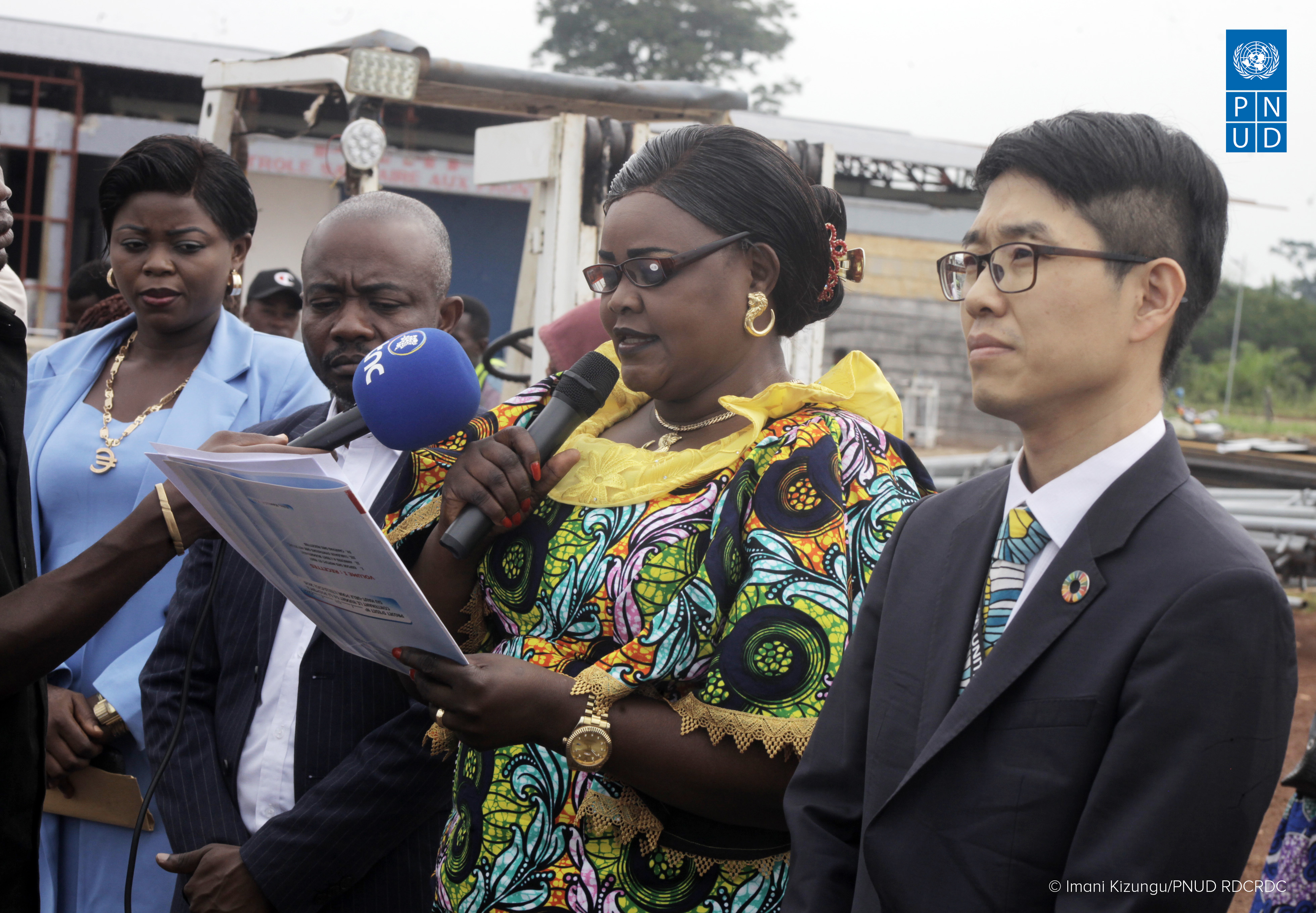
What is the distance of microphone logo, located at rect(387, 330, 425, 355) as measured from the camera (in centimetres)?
196

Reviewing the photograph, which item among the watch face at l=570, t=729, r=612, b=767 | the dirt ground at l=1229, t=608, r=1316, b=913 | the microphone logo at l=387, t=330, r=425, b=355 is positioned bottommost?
the dirt ground at l=1229, t=608, r=1316, b=913

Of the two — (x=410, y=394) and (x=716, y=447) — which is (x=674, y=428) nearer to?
(x=716, y=447)

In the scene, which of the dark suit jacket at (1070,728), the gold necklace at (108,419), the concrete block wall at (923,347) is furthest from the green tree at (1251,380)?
the dark suit jacket at (1070,728)

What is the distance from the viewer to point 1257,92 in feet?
9.36

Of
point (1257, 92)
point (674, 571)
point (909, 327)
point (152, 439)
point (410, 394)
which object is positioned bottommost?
point (674, 571)

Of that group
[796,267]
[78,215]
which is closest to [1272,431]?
[78,215]

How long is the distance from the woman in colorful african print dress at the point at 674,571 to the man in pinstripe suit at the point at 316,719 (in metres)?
0.18

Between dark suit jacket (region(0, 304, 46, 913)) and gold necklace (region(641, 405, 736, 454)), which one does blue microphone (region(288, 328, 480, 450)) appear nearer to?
gold necklace (region(641, 405, 736, 454))

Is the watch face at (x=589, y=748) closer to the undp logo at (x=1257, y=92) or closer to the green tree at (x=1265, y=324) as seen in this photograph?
the undp logo at (x=1257, y=92)

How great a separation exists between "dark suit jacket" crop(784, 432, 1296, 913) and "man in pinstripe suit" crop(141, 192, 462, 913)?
0.95 metres

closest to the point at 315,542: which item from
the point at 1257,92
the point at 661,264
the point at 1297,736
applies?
the point at 661,264

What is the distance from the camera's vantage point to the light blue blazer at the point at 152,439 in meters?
2.71

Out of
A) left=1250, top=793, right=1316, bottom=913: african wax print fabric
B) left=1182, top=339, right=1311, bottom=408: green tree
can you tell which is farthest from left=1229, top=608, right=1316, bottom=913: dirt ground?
left=1182, top=339, right=1311, bottom=408: green tree

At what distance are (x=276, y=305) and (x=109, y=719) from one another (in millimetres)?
3457
